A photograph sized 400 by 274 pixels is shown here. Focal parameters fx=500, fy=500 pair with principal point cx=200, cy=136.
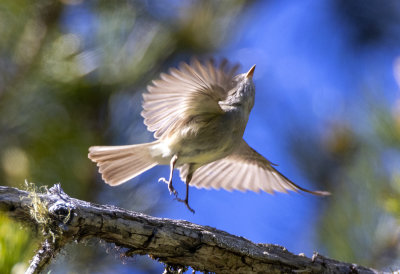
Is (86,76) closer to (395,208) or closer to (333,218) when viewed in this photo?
(333,218)

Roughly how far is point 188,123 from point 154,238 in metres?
1.26

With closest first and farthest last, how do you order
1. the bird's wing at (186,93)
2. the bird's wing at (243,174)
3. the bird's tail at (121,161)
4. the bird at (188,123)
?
the bird's wing at (186,93)
the bird at (188,123)
the bird's tail at (121,161)
the bird's wing at (243,174)

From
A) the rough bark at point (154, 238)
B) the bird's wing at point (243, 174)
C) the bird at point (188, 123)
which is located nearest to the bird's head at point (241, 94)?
the bird at point (188, 123)

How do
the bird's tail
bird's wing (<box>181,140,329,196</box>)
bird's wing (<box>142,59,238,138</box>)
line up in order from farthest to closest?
bird's wing (<box>181,140,329,196</box>)
the bird's tail
bird's wing (<box>142,59,238,138</box>)

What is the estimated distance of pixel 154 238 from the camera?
1938 mm

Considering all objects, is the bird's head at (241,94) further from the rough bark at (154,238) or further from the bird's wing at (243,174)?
the rough bark at (154,238)

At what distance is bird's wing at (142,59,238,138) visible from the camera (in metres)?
2.80

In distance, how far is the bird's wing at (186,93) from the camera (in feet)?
9.18

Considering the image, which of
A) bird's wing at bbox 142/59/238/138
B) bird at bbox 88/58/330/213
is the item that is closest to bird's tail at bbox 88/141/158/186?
bird at bbox 88/58/330/213

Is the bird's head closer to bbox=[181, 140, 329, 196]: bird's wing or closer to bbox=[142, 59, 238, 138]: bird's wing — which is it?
bbox=[142, 59, 238, 138]: bird's wing

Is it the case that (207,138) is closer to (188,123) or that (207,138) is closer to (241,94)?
(188,123)

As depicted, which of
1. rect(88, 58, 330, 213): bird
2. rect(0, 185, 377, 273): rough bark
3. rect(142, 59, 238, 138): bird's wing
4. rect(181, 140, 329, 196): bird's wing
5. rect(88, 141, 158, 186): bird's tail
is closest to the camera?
rect(0, 185, 377, 273): rough bark

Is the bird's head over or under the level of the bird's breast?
over

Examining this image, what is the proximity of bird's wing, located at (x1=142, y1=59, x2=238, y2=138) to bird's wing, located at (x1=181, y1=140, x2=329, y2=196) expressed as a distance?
63 centimetres
